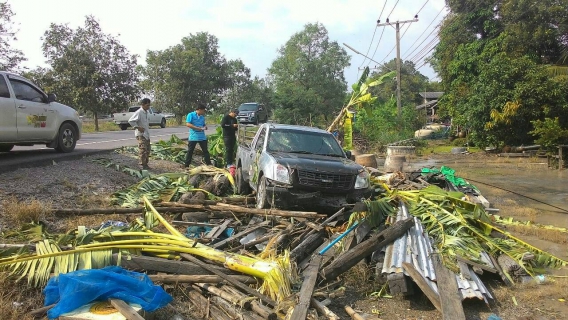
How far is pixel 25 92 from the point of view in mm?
9250

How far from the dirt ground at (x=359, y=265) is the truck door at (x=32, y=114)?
0.82 metres

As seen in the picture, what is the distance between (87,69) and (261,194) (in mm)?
27839

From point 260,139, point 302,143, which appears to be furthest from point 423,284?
point 260,139

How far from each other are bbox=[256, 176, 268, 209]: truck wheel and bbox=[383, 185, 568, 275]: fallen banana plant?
2.29 meters

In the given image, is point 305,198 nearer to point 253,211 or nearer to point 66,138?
point 253,211

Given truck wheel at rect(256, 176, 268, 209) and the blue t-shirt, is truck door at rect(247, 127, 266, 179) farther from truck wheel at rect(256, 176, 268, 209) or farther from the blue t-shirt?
the blue t-shirt

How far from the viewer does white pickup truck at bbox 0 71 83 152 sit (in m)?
8.69

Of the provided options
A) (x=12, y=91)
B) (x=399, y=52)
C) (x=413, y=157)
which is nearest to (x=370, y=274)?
(x=12, y=91)

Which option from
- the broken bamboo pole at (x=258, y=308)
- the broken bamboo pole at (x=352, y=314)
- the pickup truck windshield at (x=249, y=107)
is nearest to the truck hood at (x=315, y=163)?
the broken bamboo pole at (x=352, y=314)

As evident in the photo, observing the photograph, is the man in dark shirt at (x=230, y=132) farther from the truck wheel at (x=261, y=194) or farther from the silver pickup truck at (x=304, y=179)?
the truck wheel at (x=261, y=194)

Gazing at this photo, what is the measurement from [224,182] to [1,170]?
429 centimetres

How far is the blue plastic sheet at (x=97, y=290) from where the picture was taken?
3.71 m

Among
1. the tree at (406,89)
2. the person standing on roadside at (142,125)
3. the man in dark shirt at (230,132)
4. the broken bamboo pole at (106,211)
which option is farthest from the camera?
the tree at (406,89)

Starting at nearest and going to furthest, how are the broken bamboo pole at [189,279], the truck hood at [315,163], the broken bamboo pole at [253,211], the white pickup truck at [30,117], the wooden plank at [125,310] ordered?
the wooden plank at [125,310] → the broken bamboo pole at [189,279] → the broken bamboo pole at [253,211] → the truck hood at [315,163] → the white pickup truck at [30,117]
